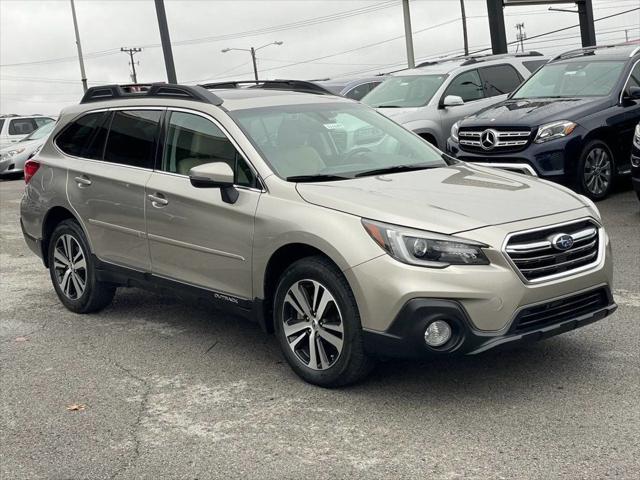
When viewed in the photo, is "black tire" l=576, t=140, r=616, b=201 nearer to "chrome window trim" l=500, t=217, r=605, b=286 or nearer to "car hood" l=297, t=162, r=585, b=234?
"car hood" l=297, t=162, r=585, b=234

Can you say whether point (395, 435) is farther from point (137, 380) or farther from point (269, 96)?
point (269, 96)

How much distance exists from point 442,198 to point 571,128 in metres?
6.19

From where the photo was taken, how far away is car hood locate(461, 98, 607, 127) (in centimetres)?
1044

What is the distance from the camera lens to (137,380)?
5176 mm

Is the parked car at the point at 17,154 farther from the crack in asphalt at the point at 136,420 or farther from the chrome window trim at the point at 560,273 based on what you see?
the chrome window trim at the point at 560,273

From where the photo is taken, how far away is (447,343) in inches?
171

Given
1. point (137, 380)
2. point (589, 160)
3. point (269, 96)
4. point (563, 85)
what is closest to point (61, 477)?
point (137, 380)

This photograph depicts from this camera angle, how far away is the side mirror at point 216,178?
5.03 m

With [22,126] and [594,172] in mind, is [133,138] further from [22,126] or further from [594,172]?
[22,126]

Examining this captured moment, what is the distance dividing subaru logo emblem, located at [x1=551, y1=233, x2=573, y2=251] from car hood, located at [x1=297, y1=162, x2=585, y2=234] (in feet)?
0.52

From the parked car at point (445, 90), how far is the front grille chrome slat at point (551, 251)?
25.9 feet

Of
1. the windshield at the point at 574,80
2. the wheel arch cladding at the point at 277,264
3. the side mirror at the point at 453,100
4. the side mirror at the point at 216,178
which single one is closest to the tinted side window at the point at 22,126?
the side mirror at the point at 453,100

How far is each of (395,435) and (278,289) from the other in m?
1.16

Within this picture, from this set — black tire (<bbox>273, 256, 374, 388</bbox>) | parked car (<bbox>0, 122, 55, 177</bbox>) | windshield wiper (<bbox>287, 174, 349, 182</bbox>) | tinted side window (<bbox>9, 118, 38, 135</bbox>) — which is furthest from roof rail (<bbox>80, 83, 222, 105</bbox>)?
tinted side window (<bbox>9, 118, 38, 135</bbox>)
